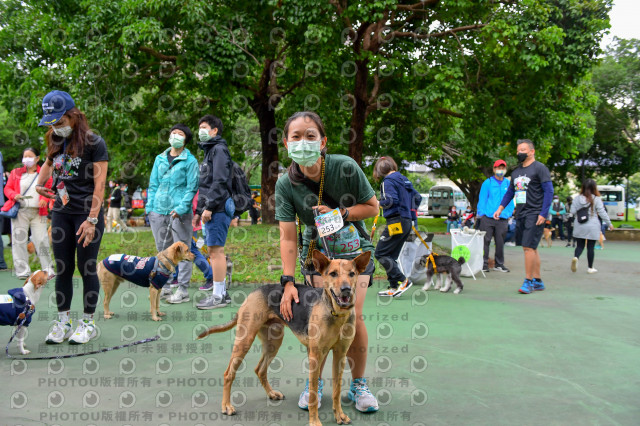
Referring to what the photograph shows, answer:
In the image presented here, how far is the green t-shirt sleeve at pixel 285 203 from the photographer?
11.4 feet

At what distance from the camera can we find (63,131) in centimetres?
486

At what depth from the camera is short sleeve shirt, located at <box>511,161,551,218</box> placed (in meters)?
8.14

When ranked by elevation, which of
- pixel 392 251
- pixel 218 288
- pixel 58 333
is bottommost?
pixel 58 333

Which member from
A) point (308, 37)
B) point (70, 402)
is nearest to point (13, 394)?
point (70, 402)

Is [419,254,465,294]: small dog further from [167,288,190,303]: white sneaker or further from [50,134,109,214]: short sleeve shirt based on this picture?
[50,134,109,214]: short sleeve shirt

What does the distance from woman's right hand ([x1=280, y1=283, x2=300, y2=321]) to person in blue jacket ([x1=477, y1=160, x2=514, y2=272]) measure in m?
8.06

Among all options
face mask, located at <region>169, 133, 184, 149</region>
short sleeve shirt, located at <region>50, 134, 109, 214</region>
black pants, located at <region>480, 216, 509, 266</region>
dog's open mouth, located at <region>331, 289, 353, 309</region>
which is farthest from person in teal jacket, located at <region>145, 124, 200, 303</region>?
black pants, located at <region>480, 216, 509, 266</region>

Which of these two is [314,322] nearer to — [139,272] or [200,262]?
[139,272]

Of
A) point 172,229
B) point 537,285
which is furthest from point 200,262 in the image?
point 537,285

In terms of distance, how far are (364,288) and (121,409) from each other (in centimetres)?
185

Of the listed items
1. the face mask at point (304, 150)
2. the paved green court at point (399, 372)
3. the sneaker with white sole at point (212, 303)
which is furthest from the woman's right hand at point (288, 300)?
the sneaker with white sole at point (212, 303)

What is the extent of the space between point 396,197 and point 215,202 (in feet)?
9.38

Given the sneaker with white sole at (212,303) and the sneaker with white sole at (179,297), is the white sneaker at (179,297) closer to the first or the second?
the sneaker with white sole at (179,297)

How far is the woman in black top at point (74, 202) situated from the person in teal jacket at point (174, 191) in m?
1.77
